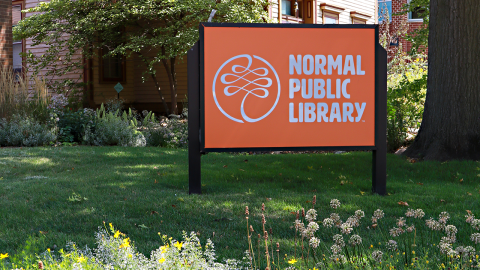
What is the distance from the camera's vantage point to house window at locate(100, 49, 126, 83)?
59.0 feet

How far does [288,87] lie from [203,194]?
1705mm

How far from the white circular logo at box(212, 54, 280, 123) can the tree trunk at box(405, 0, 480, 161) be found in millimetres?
3863

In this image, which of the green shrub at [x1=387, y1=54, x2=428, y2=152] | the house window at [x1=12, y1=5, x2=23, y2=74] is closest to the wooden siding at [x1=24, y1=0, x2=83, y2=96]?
the house window at [x1=12, y1=5, x2=23, y2=74]

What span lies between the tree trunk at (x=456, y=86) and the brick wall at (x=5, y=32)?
11.7 metres

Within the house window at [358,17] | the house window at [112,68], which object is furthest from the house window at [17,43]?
the house window at [358,17]

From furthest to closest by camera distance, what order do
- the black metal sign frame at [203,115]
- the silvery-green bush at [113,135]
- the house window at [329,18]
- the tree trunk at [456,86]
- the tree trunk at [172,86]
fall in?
the house window at [329,18], the tree trunk at [172,86], the silvery-green bush at [113,135], the tree trunk at [456,86], the black metal sign frame at [203,115]

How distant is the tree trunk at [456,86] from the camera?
25.8 ft

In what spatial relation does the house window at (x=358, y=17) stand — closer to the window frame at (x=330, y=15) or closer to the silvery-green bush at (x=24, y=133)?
the window frame at (x=330, y=15)

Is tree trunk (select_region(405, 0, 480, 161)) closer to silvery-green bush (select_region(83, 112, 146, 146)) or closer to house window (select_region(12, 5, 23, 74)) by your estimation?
silvery-green bush (select_region(83, 112, 146, 146))

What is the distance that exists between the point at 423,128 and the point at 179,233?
5.99 meters

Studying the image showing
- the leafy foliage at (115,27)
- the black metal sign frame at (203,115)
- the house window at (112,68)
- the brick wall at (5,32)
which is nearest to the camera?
the black metal sign frame at (203,115)

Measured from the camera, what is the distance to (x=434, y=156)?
799cm

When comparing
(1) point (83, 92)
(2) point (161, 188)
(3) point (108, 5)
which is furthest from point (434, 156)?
(1) point (83, 92)

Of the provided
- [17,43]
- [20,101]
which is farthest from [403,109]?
[17,43]
